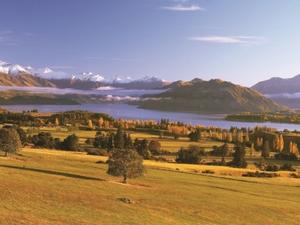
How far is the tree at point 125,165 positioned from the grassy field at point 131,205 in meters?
0.99

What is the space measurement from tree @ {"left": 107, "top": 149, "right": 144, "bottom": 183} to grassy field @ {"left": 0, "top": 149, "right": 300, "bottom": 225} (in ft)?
3.26

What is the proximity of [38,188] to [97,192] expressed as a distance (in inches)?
207

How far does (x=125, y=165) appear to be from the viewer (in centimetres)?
5297

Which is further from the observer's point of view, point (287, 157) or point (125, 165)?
point (287, 157)

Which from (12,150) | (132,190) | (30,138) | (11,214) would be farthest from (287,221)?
(30,138)

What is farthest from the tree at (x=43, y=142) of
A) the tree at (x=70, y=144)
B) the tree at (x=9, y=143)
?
the tree at (x=9, y=143)

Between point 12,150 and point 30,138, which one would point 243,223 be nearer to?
point 12,150

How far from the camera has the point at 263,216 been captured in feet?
135

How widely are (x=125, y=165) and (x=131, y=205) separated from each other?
15.8 metres

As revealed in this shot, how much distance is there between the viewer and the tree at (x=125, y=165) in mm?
53156

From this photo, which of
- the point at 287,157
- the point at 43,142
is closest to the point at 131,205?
the point at 43,142

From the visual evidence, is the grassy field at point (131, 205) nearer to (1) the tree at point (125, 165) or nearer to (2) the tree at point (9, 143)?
(1) the tree at point (125, 165)

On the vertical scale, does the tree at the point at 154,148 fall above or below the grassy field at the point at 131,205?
below

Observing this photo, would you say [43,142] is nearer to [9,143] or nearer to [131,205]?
[9,143]
